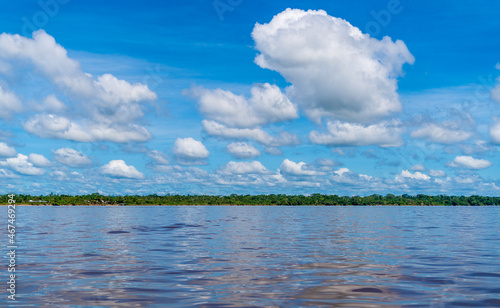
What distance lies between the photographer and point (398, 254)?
31.5 metres

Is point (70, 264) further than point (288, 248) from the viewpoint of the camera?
No

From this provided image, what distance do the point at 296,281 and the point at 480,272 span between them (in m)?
10.7

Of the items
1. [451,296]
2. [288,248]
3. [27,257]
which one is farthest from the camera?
[288,248]

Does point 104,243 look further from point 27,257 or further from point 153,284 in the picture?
point 153,284

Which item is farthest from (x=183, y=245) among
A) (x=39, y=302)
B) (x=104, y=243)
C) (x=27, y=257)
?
(x=39, y=302)

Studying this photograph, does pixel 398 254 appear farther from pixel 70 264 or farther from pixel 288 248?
pixel 70 264

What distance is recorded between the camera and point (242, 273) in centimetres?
2344

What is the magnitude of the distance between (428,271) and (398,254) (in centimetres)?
733

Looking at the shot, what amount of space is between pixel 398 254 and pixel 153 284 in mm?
18688

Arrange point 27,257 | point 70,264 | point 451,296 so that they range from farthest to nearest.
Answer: point 27,257 → point 70,264 → point 451,296

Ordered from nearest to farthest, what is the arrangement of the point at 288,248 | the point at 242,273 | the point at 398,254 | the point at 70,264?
the point at 242,273 < the point at 70,264 < the point at 398,254 < the point at 288,248

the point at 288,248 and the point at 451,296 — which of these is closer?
the point at 451,296

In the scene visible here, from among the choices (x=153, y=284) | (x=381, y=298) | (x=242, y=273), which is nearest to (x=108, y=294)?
(x=153, y=284)

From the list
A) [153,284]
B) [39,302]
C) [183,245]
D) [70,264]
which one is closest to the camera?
[39,302]
